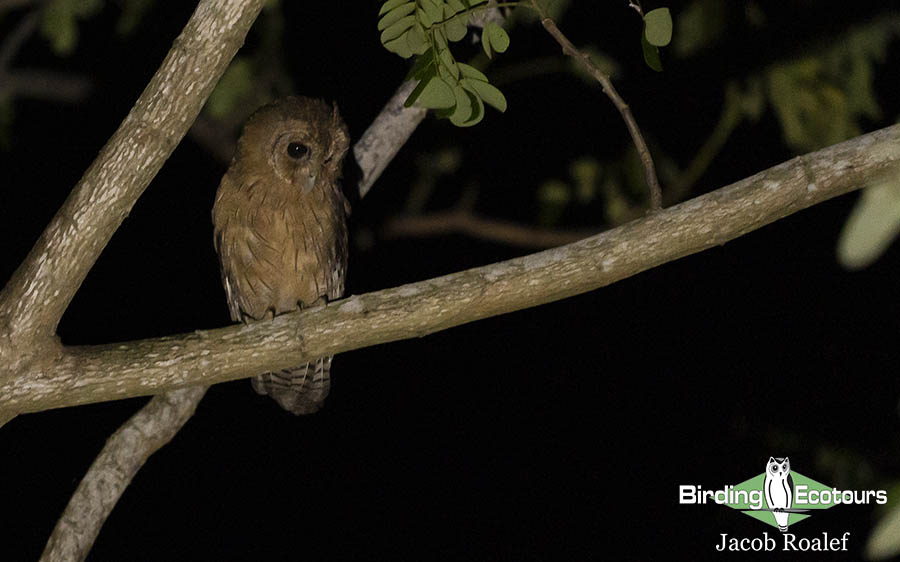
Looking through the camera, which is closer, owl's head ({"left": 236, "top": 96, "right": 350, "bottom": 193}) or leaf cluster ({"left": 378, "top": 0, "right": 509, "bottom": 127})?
leaf cluster ({"left": 378, "top": 0, "right": 509, "bottom": 127})

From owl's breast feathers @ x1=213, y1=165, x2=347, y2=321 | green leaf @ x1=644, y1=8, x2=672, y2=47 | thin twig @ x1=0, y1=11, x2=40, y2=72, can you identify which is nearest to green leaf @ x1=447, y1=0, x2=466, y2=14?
green leaf @ x1=644, y1=8, x2=672, y2=47

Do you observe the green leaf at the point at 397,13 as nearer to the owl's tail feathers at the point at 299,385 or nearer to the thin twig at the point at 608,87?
the thin twig at the point at 608,87

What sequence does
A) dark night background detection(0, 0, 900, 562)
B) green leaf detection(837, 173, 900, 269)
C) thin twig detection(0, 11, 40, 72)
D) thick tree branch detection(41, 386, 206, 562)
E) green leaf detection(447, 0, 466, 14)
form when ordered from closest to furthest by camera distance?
green leaf detection(837, 173, 900, 269) < green leaf detection(447, 0, 466, 14) < thick tree branch detection(41, 386, 206, 562) < thin twig detection(0, 11, 40, 72) < dark night background detection(0, 0, 900, 562)

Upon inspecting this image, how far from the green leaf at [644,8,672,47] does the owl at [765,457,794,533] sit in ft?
7.73

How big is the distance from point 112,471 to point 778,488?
2627mm

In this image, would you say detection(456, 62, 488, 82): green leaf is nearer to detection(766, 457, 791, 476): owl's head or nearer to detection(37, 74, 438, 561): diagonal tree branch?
detection(37, 74, 438, 561): diagonal tree branch

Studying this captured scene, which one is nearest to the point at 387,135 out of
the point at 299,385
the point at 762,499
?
the point at 299,385

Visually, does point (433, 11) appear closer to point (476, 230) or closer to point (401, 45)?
point (401, 45)

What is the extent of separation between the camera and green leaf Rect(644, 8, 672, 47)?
96.3 inches

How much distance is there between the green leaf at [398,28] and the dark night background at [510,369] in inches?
125

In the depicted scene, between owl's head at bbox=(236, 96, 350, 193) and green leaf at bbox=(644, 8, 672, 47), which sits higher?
owl's head at bbox=(236, 96, 350, 193)

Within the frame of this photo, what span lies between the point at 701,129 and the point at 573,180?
82 cm

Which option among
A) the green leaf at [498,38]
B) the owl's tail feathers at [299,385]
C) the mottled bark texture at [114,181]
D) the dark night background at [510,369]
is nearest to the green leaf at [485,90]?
the green leaf at [498,38]

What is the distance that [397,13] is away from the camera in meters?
2.55
